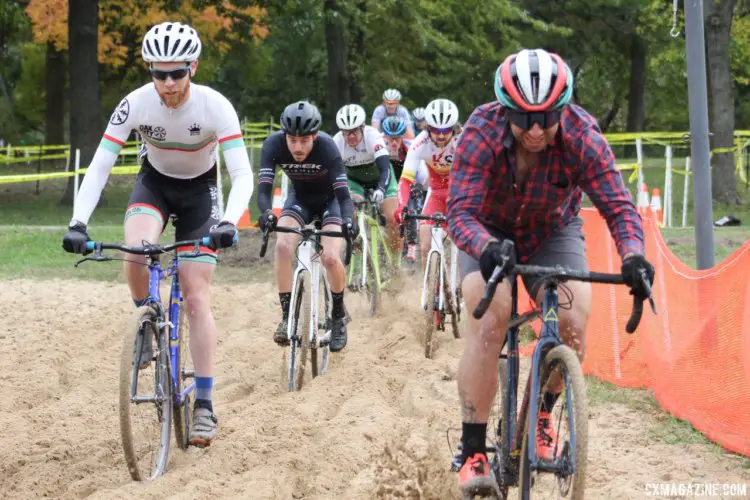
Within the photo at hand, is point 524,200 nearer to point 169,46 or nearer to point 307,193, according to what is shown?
point 169,46

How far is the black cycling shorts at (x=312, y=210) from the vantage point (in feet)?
31.1

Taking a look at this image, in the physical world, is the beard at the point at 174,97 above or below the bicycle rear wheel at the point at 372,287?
above

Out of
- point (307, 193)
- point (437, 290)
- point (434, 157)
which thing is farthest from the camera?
point (434, 157)

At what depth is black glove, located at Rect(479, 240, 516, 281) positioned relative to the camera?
4.67 m

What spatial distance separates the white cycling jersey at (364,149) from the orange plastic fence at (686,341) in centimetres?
346

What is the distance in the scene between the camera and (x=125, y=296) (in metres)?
13.3

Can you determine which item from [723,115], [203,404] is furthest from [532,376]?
[723,115]

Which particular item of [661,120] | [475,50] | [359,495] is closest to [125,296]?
[359,495]

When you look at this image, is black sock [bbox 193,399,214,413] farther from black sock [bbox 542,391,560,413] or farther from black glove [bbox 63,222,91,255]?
black sock [bbox 542,391,560,413]

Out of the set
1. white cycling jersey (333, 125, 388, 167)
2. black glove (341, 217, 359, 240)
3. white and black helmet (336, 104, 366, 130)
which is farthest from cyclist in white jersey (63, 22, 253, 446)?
white cycling jersey (333, 125, 388, 167)

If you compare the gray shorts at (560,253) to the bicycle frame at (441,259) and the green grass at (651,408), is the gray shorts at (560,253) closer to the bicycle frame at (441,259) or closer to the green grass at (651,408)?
the green grass at (651,408)

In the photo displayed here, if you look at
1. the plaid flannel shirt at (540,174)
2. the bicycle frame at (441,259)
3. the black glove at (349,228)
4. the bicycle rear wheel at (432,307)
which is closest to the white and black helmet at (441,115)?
the bicycle frame at (441,259)

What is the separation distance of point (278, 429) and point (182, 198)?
1.52 meters

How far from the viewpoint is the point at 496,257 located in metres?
4.72
